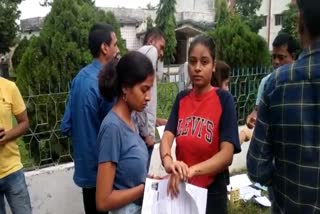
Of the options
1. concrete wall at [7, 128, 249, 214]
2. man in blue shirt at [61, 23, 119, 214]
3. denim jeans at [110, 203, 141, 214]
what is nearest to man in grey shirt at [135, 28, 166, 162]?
man in blue shirt at [61, 23, 119, 214]

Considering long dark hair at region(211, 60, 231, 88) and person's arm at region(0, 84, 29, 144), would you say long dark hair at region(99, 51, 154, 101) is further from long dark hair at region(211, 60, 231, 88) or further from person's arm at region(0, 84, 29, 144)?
person's arm at region(0, 84, 29, 144)

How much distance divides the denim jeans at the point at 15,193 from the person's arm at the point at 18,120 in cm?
24

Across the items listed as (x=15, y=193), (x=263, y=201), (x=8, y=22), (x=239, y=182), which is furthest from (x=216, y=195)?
(x=8, y=22)

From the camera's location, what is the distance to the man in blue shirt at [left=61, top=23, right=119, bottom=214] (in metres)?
2.37

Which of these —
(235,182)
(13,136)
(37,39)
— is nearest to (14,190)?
(13,136)

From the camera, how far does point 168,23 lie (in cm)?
1989

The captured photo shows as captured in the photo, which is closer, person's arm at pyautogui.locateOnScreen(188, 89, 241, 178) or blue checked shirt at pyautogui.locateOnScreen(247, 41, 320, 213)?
blue checked shirt at pyautogui.locateOnScreen(247, 41, 320, 213)

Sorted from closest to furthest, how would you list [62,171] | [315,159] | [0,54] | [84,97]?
[315,159] → [84,97] → [62,171] → [0,54]

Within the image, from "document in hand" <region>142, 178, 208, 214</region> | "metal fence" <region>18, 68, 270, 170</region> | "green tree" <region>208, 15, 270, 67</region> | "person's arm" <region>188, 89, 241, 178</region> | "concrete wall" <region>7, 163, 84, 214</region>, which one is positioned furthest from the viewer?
"green tree" <region>208, 15, 270, 67</region>

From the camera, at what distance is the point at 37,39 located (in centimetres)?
388

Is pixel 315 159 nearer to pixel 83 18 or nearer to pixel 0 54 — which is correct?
pixel 83 18

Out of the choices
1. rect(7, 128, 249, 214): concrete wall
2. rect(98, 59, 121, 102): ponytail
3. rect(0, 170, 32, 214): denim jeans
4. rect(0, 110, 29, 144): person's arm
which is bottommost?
rect(7, 128, 249, 214): concrete wall

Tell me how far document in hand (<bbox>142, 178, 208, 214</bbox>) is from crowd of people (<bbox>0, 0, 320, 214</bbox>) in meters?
0.04

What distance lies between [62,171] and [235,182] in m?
1.92
